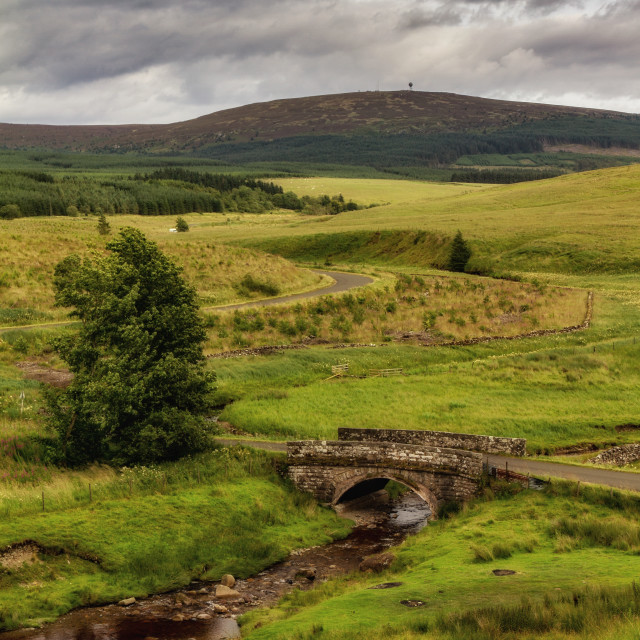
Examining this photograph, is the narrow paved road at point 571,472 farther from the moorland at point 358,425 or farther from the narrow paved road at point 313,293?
the narrow paved road at point 313,293

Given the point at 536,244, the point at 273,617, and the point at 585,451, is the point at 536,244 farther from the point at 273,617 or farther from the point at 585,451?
the point at 273,617

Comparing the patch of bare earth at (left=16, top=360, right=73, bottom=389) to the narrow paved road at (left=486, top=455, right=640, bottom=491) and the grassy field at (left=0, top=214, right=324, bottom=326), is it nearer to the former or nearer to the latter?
the grassy field at (left=0, top=214, right=324, bottom=326)

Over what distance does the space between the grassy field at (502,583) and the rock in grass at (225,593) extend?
7.09ft

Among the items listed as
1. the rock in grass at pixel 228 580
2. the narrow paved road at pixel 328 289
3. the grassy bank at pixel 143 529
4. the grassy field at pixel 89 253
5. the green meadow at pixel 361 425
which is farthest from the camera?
the narrow paved road at pixel 328 289

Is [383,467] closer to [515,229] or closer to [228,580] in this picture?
[228,580]

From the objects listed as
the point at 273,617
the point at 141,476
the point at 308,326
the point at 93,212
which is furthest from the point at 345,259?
the point at 273,617

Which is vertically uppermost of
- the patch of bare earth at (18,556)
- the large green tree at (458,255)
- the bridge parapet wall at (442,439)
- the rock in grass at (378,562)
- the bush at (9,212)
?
the bush at (9,212)

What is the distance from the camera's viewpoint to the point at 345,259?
123 m

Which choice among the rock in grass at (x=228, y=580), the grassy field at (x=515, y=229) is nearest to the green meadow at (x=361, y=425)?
the rock in grass at (x=228, y=580)

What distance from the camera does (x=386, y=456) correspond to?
34156mm

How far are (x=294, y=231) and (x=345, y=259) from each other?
974 inches

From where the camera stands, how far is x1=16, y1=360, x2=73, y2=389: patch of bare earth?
47906mm

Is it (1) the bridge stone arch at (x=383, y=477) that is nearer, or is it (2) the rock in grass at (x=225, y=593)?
(2) the rock in grass at (x=225, y=593)

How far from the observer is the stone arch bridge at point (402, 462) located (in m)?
32.9
